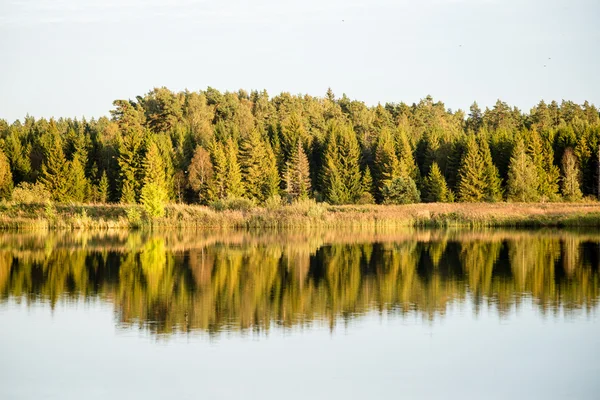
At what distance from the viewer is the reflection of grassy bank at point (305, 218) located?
4762 centimetres

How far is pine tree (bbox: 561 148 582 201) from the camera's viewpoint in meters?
63.5

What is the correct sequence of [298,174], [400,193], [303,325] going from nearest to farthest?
[303,325] → [400,193] → [298,174]

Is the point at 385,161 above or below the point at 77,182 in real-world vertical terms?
above

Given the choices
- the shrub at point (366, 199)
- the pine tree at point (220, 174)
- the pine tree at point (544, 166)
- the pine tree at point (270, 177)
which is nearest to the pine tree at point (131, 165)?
the pine tree at point (220, 174)

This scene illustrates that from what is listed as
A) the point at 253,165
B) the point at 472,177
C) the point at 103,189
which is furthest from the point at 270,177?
the point at 472,177

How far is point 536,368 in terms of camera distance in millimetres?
12680

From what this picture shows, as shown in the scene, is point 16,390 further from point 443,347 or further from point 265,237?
point 265,237

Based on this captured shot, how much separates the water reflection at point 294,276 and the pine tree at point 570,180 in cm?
2698

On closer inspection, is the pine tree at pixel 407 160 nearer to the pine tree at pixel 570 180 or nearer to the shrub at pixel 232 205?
the pine tree at pixel 570 180

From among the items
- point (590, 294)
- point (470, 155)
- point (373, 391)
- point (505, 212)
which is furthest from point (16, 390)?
point (470, 155)

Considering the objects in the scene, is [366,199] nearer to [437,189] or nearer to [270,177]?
[437,189]

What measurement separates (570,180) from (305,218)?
89.9 ft

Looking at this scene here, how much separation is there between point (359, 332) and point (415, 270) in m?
9.85

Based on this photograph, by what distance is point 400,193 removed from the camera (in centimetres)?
5953
